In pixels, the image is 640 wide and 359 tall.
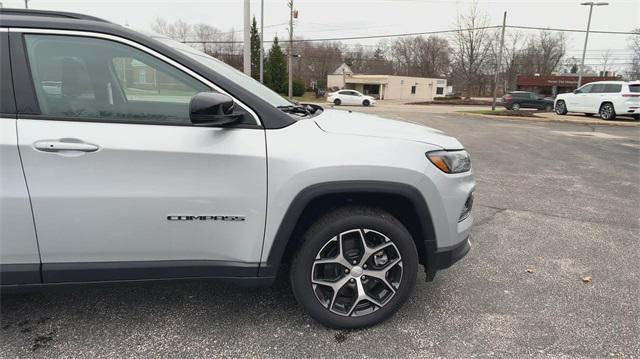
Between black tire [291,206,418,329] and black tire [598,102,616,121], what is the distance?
20.9m

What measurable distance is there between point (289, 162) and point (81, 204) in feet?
3.57

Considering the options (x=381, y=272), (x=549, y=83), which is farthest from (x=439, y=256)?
(x=549, y=83)

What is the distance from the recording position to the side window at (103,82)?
7.02ft

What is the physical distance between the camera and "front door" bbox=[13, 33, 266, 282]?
2.08 metres

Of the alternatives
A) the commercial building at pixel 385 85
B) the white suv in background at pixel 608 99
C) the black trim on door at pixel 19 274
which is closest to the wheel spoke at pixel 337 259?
the black trim on door at pixel 19 274

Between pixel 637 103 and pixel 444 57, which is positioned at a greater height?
pixel 444 57

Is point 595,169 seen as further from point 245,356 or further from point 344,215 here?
point 245,356

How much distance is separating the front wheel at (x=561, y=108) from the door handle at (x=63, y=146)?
80.8ft

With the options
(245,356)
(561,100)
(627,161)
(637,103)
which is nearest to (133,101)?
(245,356)

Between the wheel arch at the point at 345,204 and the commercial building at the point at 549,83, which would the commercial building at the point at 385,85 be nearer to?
the commercial building at the point at 549,83

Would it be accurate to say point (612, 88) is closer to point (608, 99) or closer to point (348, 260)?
point (608, 99)

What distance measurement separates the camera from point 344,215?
2410mm

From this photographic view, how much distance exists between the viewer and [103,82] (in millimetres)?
2215

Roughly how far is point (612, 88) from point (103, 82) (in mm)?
22135
